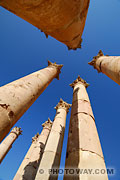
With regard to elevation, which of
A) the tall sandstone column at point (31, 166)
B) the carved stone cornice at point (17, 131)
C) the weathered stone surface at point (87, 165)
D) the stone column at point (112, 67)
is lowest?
the weathered stone surface at point (87, 165)

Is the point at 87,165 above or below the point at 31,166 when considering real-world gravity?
below

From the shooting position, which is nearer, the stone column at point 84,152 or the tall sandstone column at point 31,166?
the stone column at point 84,152

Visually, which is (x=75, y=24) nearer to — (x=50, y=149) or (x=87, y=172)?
(x=87, y=172)

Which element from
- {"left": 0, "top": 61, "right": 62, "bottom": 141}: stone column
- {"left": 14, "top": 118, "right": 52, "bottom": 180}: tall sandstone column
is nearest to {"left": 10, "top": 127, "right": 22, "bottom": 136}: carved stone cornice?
{"left": 14, "top": 118, "right": 52, "bottom": 180}: tall sandstone column

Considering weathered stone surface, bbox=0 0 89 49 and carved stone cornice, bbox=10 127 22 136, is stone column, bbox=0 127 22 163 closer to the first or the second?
carved stone cornice, bbox=10 127 22 136

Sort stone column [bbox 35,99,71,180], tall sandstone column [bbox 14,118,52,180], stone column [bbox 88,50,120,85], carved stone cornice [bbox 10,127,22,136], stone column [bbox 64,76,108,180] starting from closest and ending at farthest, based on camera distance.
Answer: stone column [bbox 64,76,108,180]
stone column [bbox 88,50,120,85]
stone column [bbox 35,99,71,180]
tall sandstone column [bbox 14,118,52,180]
carved stone cornice [bbox 10,127,22,136]

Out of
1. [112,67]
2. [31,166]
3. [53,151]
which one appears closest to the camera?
[112,67]

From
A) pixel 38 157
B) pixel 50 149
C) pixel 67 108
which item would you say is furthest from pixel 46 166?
pixel 67 108

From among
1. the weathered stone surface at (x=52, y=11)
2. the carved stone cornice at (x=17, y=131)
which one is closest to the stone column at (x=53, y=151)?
the weathered stone surface at (x=52, y=11)

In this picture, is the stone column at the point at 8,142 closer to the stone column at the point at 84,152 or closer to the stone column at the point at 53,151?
the stone column at the point at 53,151

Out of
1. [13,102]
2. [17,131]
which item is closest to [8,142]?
[17,131]

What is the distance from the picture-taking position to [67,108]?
1441 cm

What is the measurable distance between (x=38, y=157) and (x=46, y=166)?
4.12 m

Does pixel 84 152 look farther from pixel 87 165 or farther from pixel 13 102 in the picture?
pixel 13 102
